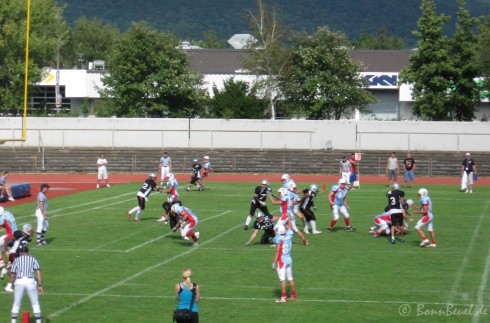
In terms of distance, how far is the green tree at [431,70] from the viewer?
7131 centimetres

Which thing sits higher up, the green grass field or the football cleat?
the football cleat

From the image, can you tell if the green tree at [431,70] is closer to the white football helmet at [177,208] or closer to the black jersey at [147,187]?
the black jersey at [147,187]

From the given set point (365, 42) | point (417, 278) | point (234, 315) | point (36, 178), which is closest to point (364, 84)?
point (36, 178)

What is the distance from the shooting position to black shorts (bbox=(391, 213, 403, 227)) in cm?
3059

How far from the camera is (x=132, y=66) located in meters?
73.7

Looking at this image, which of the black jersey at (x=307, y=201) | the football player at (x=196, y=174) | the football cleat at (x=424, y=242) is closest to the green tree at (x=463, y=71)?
the football player at (x=196, y=174)

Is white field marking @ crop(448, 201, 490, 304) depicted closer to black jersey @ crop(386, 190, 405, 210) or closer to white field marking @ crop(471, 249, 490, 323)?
white field marking @ crop(471, 249, 490, 323)

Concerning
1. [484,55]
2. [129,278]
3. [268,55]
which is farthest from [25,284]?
[268,55]

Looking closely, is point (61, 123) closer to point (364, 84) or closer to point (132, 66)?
point (132, 66)

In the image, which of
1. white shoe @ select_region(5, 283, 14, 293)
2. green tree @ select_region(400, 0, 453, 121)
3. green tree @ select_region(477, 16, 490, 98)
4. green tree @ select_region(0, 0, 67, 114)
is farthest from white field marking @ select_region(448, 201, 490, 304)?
green tree @ select_region(0, 0, 67, 114)

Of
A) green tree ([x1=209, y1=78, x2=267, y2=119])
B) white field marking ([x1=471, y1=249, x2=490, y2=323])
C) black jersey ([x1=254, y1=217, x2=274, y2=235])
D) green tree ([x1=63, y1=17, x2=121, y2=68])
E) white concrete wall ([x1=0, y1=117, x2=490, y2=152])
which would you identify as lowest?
white field marking ([x1=471, y1=249, x2=490, y2=323])

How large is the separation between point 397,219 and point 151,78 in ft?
147

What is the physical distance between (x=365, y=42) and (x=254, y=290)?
177m

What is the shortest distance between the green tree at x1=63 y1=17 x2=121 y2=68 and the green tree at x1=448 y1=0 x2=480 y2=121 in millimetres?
85593
